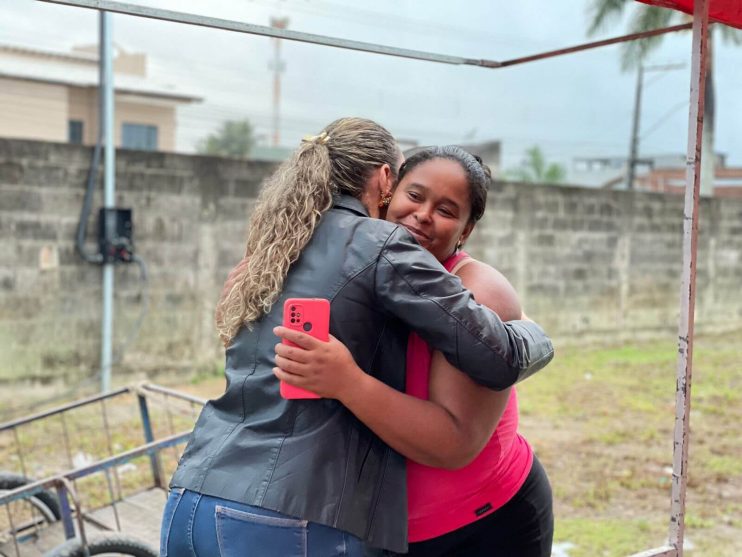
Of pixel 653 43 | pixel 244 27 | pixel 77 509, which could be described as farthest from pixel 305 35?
pixel 653 43

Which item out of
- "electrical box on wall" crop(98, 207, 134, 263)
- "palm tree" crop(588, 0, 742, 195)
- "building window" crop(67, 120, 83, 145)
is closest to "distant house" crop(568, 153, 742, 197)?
"palm tree" crop(588, 0, 742, 195)

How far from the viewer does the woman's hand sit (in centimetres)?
150

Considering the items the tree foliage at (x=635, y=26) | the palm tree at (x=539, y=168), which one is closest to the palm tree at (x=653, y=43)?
the tree foliage at (x=635, y=26)

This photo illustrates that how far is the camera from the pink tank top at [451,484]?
5.52 ft

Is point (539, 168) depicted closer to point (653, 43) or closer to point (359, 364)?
point (653, 43)

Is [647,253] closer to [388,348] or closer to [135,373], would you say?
[135,373]

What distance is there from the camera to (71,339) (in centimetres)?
668

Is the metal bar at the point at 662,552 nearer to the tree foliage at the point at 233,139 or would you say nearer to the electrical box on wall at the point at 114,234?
the electrical box on wall at the point at 114,234

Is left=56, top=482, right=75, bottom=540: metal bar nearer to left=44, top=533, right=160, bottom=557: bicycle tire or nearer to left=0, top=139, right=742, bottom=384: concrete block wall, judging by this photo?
left=44, top=533, right=160, bottom=557: bicycle tire

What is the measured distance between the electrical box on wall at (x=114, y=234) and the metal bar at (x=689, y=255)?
5335mm

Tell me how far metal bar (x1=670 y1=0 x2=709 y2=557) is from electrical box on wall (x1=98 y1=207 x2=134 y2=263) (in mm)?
5335

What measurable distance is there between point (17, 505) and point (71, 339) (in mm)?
2739

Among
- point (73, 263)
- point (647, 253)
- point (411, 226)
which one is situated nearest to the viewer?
point (411, 226)

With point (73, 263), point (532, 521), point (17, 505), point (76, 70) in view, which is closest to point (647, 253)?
point (73, 263)
